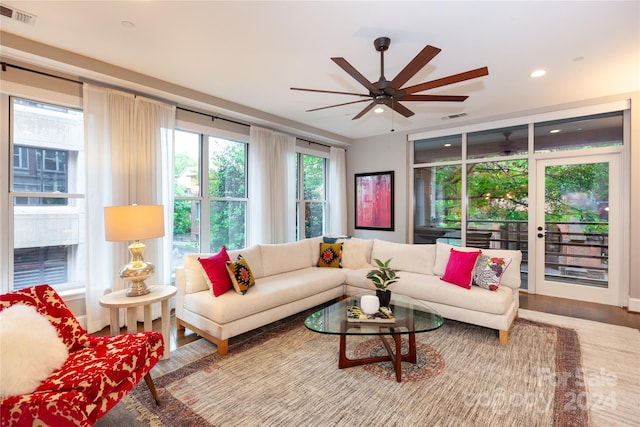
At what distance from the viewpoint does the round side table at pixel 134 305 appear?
2.38 meters

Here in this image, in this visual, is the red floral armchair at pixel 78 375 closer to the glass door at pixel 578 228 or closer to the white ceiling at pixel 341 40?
the white ceiling at pixel 341 40

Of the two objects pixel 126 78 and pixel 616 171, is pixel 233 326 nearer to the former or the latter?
pixel 126 78

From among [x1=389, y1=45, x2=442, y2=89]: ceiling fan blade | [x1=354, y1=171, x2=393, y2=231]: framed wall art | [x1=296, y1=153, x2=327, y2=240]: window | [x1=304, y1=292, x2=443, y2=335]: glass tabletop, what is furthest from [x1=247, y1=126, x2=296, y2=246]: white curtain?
[x1=389, y1=45, x2=442, y2=89]: ceiling fan blade

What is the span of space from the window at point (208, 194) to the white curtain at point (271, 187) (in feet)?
0.63

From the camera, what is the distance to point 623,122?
157 inches

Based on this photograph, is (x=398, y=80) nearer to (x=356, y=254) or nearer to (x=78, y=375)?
(x=356, y=254)

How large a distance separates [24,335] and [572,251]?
5853 mm

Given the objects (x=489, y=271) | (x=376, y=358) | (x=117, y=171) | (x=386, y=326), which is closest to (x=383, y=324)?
(x=386, y=326)

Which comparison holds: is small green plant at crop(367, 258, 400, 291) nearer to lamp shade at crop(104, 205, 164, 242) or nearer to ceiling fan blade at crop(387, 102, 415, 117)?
ceiling fan blade at crop(387, 102, 415, 117)

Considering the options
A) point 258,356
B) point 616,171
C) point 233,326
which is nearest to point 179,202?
point 233,326

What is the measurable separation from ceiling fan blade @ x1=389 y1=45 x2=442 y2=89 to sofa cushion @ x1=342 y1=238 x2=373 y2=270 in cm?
250

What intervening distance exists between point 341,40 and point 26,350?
9.68ft

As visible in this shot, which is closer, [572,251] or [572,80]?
[572,80]

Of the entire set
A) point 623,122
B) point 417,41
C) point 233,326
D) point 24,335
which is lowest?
point 233,326
